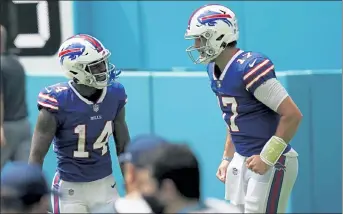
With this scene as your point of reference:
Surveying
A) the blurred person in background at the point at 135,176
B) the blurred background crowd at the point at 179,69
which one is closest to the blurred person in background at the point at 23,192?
the blurred person in background at the point at 135,176

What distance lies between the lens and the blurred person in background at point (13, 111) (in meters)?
7.96

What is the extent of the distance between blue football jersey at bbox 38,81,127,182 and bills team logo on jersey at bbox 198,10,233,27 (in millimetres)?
598

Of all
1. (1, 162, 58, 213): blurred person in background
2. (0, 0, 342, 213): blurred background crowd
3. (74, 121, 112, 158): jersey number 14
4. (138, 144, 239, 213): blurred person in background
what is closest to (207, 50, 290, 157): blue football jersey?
(74, 121, 112, 158): jersey number 14

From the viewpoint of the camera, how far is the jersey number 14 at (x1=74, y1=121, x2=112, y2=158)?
5.51m

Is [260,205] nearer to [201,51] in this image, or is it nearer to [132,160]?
[201,51]

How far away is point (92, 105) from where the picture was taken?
553cm

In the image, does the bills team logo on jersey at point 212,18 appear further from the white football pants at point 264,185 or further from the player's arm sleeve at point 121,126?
the white football pants at point 264,185

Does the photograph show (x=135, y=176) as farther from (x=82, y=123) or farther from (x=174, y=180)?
(x=82, y=123)

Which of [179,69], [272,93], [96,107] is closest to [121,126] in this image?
[96,107]

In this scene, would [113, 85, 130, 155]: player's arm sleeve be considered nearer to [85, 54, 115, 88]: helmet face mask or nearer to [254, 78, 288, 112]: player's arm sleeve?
[85, 54, 115, 88]: helmet face mask

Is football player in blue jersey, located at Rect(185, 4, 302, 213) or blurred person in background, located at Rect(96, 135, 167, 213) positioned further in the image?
football player in blue jersey, located at Rect(185, 4, 302, 213)

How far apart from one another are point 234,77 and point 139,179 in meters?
1.86

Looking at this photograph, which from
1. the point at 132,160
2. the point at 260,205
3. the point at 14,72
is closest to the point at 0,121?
the point at 14,72

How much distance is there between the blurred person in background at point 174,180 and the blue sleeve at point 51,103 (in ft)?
6.39
